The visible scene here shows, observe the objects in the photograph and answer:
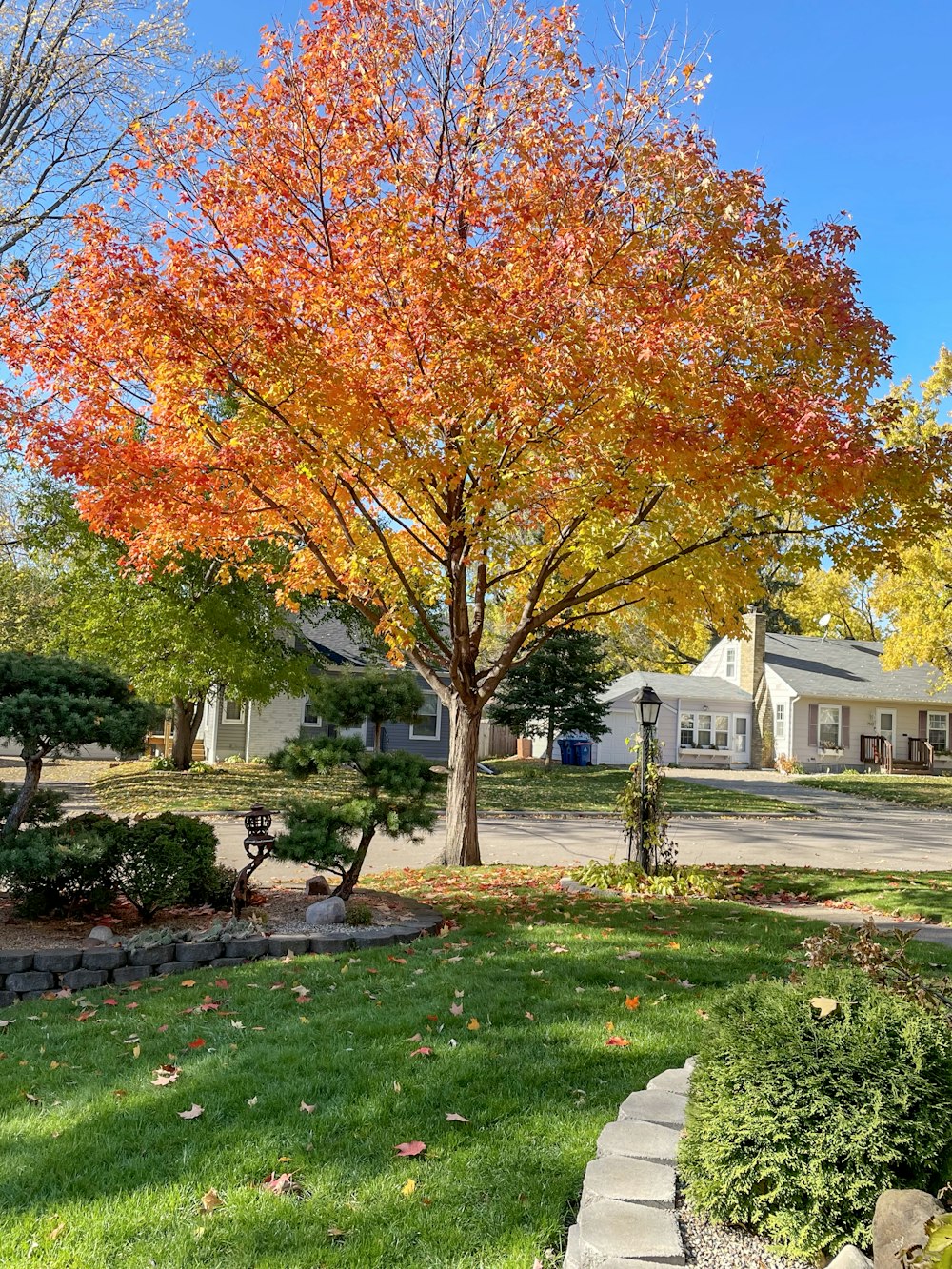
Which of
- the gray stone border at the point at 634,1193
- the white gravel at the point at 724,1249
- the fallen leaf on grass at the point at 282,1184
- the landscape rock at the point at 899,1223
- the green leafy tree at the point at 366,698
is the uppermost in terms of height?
the green leafy tree at the point at 366,698

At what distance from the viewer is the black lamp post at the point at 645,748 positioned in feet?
32.8

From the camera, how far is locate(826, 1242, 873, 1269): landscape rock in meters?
2.42

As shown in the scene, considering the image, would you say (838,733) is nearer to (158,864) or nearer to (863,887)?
(863,887)

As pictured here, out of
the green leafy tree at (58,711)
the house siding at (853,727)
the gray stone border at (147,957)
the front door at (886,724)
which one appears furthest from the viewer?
the front door at (886,724)

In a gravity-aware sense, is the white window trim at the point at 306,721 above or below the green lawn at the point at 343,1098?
above

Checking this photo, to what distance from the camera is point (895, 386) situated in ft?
99.1

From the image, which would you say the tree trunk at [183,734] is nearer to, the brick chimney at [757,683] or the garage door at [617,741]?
the garage door at [617,741]

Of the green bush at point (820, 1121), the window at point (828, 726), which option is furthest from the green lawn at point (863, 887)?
the window at point (828, 726)

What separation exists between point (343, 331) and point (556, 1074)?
632 cm

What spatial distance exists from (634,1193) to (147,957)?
4575 millimetres

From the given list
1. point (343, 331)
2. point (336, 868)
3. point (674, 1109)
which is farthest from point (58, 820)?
point (674, 1109)

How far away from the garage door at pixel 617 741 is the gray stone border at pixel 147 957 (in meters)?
30.3

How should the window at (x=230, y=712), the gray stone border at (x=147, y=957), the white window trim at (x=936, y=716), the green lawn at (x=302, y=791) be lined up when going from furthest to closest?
the white window trim at (x=936, y=716) → the window at (x=230, y=712) → the green lawn at (x=302, y=791) → the gray stone border at (x=147, y=957)

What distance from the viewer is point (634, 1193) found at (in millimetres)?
2820
